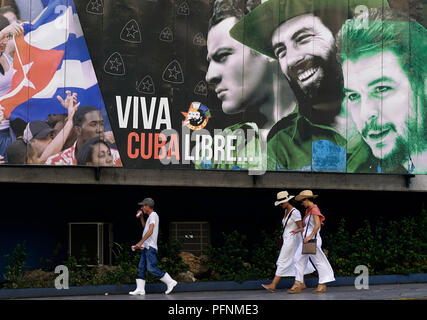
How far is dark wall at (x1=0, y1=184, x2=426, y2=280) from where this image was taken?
754 inches

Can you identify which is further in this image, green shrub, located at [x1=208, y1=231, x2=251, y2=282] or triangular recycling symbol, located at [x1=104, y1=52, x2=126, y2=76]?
triangular recycling symbol, located at [x1=104, y1=52, x2=126, y2=76]

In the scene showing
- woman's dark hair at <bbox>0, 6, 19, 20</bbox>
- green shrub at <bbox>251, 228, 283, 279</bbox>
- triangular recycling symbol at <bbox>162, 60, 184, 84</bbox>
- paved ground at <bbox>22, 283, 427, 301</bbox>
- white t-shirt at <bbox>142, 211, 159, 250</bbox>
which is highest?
woman's dark hair at <bbox>0, 6, 19, 20</bbox>

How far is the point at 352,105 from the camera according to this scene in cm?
1922

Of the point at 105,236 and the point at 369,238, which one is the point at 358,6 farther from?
the point at 105,236

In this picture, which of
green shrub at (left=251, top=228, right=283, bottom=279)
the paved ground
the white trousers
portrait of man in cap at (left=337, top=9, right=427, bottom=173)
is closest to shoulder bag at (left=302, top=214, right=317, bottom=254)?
the white trousers

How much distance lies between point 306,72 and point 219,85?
6.87ft

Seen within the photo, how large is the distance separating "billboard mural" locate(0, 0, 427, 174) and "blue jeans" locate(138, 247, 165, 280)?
10.6 feet

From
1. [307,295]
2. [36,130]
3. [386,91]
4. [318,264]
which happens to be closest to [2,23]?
[36,130]

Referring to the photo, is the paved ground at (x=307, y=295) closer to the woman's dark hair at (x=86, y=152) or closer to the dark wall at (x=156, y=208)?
the woman's dark hair at (x=86, y=152)

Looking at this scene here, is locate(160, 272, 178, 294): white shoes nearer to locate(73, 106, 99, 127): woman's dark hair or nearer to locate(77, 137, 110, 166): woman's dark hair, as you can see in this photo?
locate(77, 137, 110, 166): woman's dark hair

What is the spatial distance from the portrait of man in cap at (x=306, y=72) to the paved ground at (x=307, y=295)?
3.81 m

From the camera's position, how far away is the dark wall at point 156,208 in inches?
754

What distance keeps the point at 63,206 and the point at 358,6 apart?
27.4 feet
